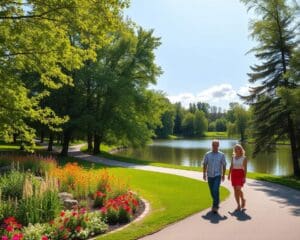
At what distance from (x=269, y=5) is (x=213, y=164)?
13.4 m

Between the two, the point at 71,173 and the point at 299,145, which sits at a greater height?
the point at 299,145

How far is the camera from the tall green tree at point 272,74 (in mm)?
20250

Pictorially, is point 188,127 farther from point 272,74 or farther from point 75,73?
point 272,74

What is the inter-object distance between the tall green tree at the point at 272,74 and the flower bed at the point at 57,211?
12.2 metres

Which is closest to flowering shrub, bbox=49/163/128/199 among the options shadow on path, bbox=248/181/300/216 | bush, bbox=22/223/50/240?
bush, bbox=22/223/50/240

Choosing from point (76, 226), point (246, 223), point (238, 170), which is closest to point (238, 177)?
point (238, 170)

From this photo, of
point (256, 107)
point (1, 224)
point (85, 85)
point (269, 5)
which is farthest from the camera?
point (85, 85)

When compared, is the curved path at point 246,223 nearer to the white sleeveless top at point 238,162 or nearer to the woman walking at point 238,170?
the woman walking at point 238,170

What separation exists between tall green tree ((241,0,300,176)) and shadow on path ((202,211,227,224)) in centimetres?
1156

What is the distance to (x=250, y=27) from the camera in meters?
20.7

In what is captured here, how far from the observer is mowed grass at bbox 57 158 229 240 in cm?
797

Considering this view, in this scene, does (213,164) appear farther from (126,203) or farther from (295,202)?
(295,202)

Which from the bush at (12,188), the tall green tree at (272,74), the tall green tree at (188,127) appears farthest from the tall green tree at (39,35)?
the tall green tree at (188,127)

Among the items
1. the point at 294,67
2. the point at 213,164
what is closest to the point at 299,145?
the point at 294,67
